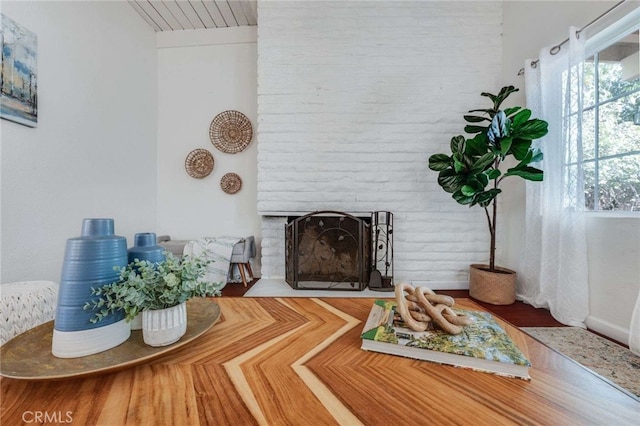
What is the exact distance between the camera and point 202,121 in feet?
8.83

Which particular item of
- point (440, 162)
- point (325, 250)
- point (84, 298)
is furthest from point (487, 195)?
point (84, 298)

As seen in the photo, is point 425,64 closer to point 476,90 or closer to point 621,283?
point 476,90

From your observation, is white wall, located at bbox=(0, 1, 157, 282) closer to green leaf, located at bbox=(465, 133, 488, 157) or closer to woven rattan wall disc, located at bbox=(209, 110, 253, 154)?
woven rattan wall disc, located at bbox=(209, 110, 253, 154)

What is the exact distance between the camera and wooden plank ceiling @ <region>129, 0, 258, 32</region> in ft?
7.68

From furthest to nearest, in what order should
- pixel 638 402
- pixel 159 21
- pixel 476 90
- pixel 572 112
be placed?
pixel 159 21 < pixel 476 90 < pixel 572 112 < pixel 638 402

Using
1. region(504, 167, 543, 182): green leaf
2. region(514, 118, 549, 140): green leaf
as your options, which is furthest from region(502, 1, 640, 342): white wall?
region(514, 118, 549, 140): green leaf

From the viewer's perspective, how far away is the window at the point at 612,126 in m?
1.35

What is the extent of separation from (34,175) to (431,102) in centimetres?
299

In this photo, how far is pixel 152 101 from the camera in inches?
104

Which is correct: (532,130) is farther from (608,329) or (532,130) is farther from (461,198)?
(608,329)

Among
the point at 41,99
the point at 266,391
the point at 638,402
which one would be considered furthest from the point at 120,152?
the point at 638,402

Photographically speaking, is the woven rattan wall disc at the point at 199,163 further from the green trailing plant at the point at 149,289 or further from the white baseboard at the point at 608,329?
the white baseboard at the point at 608,329

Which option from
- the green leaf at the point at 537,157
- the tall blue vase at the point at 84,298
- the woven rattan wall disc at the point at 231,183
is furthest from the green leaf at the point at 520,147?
the woven rattan wall disc at the point at 231,183
